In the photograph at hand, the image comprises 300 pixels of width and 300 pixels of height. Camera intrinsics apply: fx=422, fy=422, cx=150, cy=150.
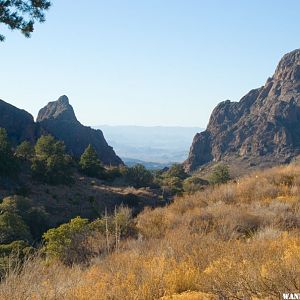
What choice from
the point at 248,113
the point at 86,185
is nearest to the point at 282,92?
the point at 248,113

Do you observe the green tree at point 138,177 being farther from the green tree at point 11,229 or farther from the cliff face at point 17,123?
the cliff face at point 17,123

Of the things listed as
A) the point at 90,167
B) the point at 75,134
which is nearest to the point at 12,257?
the point at 90,167

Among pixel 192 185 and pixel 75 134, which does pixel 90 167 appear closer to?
pixel 192 185

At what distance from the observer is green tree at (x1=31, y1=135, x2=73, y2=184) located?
51.0 meters

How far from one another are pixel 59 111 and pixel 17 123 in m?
47.6

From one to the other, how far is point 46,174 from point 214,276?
48158 mm

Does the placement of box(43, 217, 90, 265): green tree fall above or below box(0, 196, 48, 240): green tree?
above

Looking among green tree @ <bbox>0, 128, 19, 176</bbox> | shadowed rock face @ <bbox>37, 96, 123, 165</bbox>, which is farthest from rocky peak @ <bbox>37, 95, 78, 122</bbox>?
green tree @ <bbox>0, 128, 19, 176</bbox>

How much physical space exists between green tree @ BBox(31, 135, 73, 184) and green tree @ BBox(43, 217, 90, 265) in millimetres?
40771

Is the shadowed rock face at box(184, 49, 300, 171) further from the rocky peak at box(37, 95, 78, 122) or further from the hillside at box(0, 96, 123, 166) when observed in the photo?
the rocky peak at box(37, 95, 78, 122)

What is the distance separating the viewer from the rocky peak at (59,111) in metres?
151

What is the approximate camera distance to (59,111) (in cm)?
15850

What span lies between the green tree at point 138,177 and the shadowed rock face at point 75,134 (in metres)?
61.2

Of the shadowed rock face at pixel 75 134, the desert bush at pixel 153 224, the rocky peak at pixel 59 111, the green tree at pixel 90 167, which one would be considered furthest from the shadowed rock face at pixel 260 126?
the desert bush at pixel 153 224
